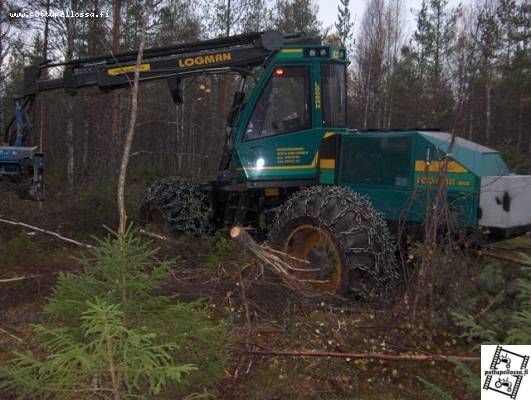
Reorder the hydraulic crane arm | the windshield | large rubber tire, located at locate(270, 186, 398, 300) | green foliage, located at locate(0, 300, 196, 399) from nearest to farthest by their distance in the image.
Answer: green foliage, located at locate(0, 300, 196, 399), large rubber tire, located at locate(270, 186, 398, 300), the windshield, the hydraulic crane arm

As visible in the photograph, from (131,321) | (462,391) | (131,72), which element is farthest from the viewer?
(131,72)

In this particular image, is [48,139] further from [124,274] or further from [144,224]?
[124,274]

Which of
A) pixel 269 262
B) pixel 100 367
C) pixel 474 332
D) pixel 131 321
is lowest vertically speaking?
pixel 474 332

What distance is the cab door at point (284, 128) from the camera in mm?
6875

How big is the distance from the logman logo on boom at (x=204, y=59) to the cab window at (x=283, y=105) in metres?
0.99

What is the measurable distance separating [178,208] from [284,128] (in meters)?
2.38

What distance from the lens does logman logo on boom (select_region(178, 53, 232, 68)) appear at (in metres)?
7.61

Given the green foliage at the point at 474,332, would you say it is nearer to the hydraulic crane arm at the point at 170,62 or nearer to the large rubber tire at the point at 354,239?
the large rubber tire at the point at 354,239

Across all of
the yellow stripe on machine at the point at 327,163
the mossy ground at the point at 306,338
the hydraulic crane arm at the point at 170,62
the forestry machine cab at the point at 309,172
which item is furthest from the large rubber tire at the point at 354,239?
Answer: the hydraulic crane arm at the point at 170,62

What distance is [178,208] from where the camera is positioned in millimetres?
8336

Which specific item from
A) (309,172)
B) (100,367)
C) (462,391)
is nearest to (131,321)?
(100,367)

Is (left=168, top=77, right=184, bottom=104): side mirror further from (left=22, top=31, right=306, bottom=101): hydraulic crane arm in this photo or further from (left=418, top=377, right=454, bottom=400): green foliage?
(left=418, top=377, right=454, bottom=400): green foliage

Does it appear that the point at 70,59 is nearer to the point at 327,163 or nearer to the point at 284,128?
the point at 284,128

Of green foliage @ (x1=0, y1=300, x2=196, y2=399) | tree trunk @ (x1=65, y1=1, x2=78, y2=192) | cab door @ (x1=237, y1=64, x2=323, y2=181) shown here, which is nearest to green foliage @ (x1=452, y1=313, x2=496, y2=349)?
green foliage @ (x1=0, y1=300, x2=196, y2=399)
